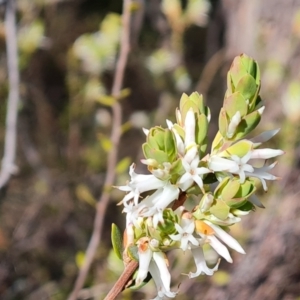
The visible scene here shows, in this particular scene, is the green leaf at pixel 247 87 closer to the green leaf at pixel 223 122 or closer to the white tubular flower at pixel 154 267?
the green leaf at pixel 223 122

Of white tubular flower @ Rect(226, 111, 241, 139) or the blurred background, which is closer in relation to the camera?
white tubular flower @ Rect(226, 111, 241, 139)

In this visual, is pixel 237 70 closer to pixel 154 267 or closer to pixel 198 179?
pixel 198 179

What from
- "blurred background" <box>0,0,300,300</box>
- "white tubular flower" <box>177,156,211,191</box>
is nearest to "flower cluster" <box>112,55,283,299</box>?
"white tubular flower" <box>177,156,211,191</box>

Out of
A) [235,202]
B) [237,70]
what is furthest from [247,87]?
[235,202]

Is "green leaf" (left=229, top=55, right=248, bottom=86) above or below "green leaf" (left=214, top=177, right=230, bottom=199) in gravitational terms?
above

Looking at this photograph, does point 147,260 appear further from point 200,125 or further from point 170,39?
point 170,39

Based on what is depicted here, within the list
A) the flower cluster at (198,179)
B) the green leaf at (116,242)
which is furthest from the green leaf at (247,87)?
the green leaf at (116,242)

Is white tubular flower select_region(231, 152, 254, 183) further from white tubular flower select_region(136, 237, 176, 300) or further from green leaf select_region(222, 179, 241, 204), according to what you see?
white tubular flower select_region(136, 237, 176, 300)
